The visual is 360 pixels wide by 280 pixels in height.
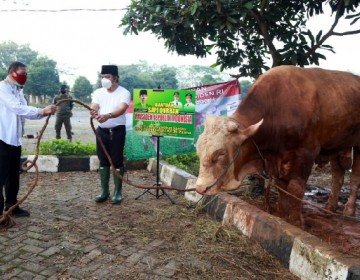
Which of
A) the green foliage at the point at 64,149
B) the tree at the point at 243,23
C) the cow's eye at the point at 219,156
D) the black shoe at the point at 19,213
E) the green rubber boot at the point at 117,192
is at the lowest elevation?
the black shoe at the point at 19,213

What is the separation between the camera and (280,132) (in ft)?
12.8

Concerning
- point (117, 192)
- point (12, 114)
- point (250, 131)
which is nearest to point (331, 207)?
point (250, 131)

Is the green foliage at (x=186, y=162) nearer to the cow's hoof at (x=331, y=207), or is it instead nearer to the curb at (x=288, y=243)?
the curb at (x=288, y=243)

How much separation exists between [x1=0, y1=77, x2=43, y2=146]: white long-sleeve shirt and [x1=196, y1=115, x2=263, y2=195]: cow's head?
7.04 feet

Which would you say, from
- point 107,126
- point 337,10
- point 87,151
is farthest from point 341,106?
point 87,151

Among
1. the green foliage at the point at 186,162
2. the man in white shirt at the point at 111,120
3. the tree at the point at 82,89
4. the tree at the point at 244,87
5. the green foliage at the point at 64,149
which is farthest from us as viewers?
the tree at the point at 82,89

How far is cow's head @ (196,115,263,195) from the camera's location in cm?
347

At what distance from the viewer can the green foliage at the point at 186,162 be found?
23.3 ft

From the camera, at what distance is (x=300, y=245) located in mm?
3166

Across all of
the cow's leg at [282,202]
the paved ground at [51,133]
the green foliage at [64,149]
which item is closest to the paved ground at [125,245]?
the cow's leg at [282,202]

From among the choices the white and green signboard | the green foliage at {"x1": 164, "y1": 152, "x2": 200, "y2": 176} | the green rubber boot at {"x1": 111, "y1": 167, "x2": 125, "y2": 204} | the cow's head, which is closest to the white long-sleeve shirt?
the green rubber boot at {"x1": 111, "y1": 167, "x2": 125, "y2": 204}

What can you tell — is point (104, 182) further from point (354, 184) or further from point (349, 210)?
point (354, 184)

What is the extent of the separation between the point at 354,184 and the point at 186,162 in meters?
3.49

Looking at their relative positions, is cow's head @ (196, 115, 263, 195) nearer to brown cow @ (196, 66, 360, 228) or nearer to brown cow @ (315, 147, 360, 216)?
brown cow @ (196, 66, 360, 228)
